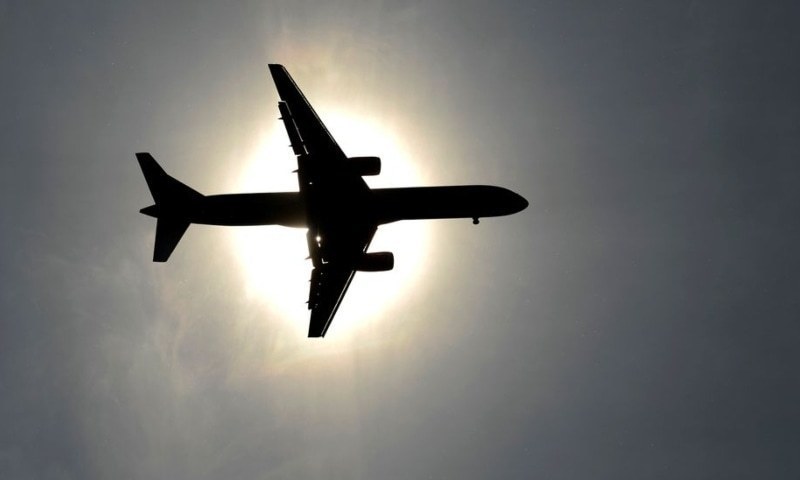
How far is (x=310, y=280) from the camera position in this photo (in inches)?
2014

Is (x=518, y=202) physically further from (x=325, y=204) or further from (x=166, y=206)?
(x=166, y=206)

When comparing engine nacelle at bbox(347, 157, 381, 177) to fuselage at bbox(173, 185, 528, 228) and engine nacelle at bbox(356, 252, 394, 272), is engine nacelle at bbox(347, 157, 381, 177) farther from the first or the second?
engine nacelle at bbox(356, 252, 394, 272)

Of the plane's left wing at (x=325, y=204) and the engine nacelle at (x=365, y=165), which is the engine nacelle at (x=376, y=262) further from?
the engine nacelle at (x=365, y=165)

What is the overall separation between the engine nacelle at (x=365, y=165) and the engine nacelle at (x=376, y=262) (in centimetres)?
762

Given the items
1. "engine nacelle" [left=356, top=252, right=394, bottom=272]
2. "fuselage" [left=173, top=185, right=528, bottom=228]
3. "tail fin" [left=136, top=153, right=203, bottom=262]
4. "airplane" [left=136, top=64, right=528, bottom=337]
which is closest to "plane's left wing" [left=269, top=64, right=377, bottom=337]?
"airplane" [left=136, top=64, right=528, bottom=337]

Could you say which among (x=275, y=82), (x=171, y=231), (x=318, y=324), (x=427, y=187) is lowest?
(x=318, y=324)

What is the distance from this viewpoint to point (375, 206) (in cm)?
5012

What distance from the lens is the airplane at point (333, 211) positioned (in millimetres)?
49156

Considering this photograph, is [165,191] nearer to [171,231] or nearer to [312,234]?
[171,231]

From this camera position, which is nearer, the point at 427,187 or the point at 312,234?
the point at 312,234

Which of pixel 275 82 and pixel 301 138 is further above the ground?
pixel 275 82

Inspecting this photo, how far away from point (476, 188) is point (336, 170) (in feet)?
39.9

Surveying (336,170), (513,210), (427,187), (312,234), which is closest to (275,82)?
(336,170)

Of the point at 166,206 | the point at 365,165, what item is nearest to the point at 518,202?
the point at 365,165
